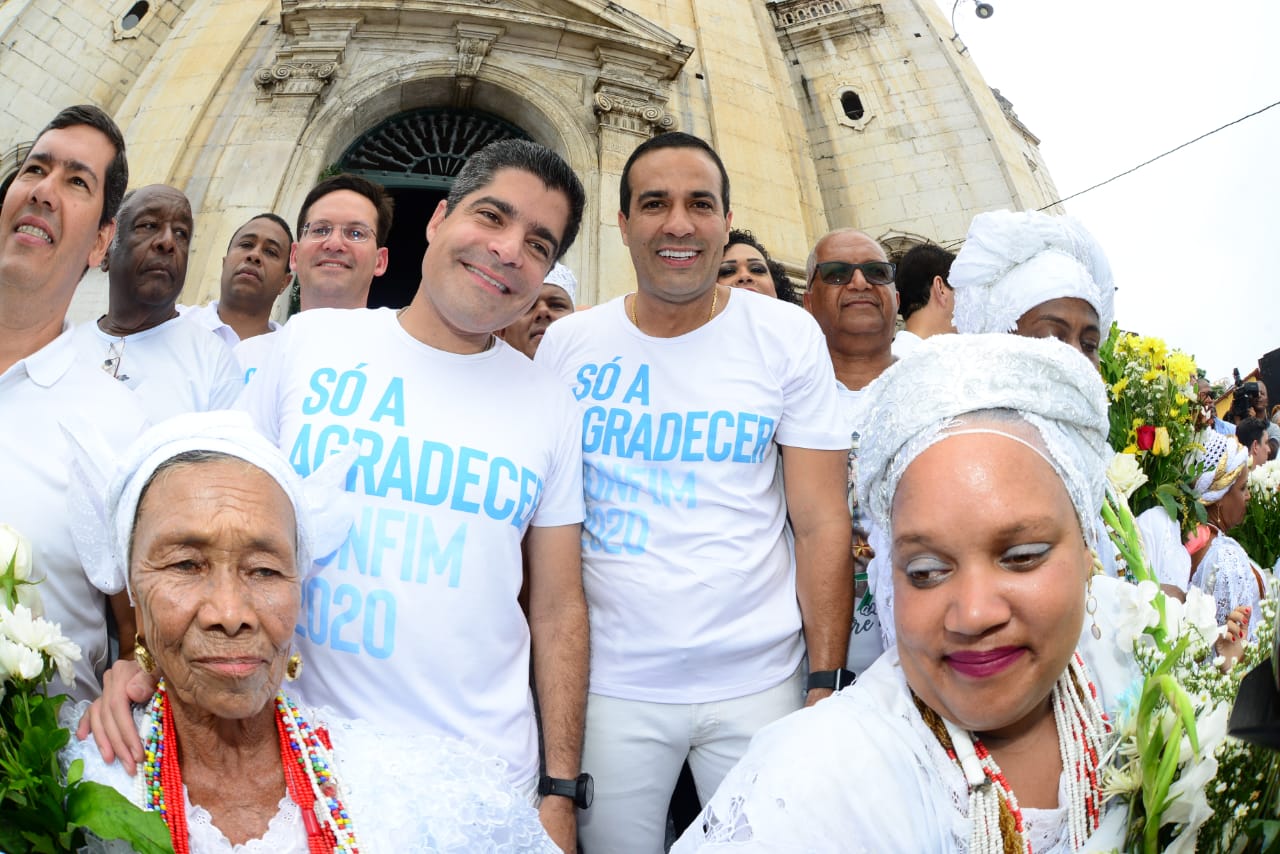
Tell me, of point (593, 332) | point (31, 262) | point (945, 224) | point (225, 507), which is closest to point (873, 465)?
point (225, 507)

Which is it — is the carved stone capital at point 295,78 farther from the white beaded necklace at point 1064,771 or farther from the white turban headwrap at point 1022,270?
the white beaded necklace at point 1064,771

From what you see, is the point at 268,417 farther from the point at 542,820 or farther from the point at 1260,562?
the point at 1260,562

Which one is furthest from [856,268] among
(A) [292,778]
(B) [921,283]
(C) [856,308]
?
(A) [292,778]

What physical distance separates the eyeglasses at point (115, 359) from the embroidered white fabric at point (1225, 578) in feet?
15.0

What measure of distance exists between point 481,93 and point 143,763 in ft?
37.8

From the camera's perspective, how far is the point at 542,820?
2.56 metres

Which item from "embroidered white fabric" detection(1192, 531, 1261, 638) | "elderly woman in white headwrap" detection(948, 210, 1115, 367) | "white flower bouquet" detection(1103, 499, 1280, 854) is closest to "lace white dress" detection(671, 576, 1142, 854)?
"white flower bouquet" detection(1103, 499, 1280, 854)

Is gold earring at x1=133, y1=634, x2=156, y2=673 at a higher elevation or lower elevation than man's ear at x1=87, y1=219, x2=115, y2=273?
lower

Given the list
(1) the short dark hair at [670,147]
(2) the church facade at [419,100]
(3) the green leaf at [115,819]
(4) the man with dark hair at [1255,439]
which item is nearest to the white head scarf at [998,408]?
(3) the green leaf at [115,819]

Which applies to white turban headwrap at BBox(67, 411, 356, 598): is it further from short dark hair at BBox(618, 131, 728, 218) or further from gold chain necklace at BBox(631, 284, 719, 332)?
short dark hair at BBox(618, 131, 728, 218)

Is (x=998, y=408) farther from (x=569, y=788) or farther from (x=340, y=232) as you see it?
(x=340, y=232)

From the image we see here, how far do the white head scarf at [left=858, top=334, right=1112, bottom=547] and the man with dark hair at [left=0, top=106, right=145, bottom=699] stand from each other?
5.69 ft

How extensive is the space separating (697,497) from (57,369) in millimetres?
1808

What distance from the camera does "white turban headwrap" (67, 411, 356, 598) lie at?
2.07 meters
